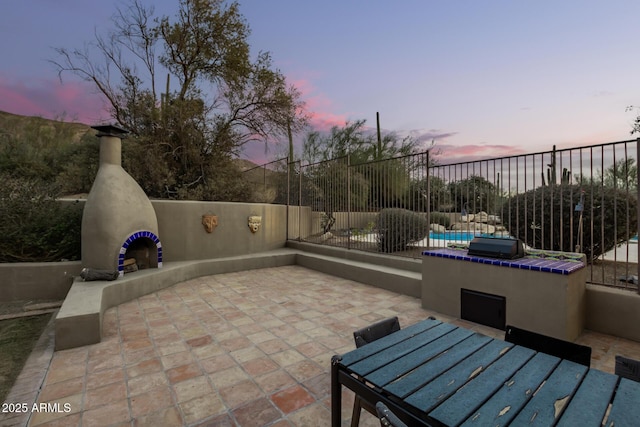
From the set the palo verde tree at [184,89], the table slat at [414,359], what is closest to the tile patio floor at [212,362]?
the table slat at [414,359]

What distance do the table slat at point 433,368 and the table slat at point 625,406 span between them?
51cm

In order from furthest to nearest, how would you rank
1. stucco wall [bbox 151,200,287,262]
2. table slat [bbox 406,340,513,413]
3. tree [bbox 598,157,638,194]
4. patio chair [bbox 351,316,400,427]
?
1. stucco wall [bbox 151,200,287,262]
2. tree [bbox 598,157,638,194]
3. patio chair [bbox 351,316,400,427]
4. table slat [bbox 406,340,513,413]

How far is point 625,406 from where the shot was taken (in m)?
1.03

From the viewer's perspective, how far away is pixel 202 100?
33.3ft

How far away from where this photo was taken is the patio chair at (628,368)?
130 centimetres

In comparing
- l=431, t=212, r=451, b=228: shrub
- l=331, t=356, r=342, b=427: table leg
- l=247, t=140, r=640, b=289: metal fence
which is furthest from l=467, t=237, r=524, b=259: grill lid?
l=331, t=356, r=342, b=427: table leg

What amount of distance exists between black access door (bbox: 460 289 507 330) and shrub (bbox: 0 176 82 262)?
22.1 feet

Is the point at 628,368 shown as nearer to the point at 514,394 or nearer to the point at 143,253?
the point at 514,394

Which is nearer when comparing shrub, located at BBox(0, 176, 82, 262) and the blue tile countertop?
the blue tile countertop

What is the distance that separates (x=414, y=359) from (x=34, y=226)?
23.4ft

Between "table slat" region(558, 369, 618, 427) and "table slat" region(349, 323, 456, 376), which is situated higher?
"table slat" region(558, 369, 618, 427)

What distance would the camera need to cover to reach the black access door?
11.1 feet

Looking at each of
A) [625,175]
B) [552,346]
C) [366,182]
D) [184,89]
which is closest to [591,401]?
[552,346]

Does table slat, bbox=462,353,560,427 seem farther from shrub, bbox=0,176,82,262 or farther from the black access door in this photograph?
shrub, bbox=0,176,82,262
